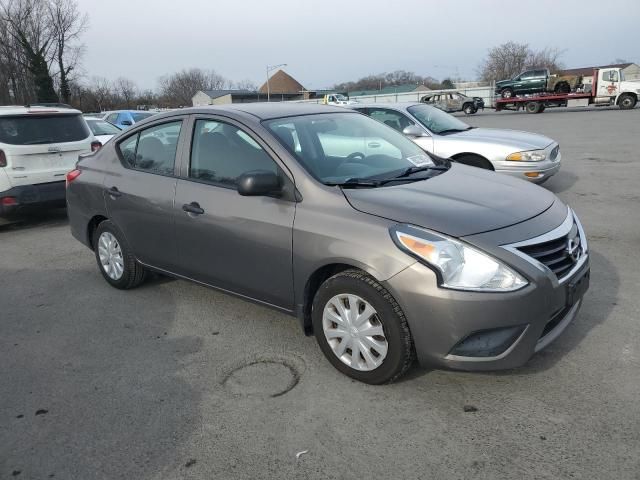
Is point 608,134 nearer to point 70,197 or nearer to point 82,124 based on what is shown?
point 82,124

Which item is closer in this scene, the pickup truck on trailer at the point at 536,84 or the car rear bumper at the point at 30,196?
the car rear bumper at the point at 30,196

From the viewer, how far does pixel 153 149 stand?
4441 millimetres

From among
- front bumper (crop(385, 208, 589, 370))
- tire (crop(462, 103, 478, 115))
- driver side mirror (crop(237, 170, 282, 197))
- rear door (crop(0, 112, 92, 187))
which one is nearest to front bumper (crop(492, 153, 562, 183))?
front bumper (crop(385, 208, 589, 370))

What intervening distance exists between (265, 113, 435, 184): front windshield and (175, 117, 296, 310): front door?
0.24 metres

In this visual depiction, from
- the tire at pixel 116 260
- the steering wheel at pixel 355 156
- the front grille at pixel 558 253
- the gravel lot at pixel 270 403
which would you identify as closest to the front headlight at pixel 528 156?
the gravel lot at pixel 270 403

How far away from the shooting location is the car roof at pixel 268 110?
3.91m

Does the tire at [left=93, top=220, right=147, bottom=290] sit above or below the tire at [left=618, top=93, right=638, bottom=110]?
below

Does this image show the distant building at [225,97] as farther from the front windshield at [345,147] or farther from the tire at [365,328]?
the tire at [365,328]

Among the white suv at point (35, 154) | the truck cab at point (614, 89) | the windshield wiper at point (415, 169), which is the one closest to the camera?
the windshield wiper at point (415, 169)

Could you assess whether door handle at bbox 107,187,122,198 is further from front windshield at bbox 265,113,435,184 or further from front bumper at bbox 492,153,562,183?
front bumper at bbox 492,153,562,183

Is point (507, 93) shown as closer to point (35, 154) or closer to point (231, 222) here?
point (35, 154)

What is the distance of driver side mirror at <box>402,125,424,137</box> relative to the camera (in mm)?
7852

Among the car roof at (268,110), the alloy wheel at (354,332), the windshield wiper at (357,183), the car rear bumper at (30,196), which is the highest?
the car roof at (268,110)

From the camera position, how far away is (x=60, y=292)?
5.10 meters
